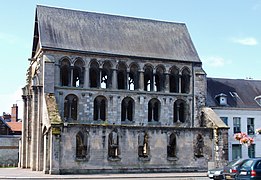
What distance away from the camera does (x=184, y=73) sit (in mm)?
52312

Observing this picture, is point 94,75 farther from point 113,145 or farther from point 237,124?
point 237,124

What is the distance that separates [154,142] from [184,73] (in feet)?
32.6

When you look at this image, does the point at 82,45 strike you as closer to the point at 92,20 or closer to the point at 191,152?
the point at 92,20

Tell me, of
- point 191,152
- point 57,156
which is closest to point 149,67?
point 191,152

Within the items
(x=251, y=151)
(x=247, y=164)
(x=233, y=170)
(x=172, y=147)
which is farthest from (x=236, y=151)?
(x=247, y=164)

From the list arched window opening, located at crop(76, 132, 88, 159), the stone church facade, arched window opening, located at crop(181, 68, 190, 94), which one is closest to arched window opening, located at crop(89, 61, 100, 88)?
the stone church facade

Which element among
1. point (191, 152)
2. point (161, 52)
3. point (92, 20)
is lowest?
point (191, 152)

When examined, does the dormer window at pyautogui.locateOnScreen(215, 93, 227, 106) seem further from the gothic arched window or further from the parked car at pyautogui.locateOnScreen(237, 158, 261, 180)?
the parked car at pyautogui.locateOnScreen(237, 158, 261, 180)

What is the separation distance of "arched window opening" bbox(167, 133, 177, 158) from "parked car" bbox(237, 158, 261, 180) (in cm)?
1802

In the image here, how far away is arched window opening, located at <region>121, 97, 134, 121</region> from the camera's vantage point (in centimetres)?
4969

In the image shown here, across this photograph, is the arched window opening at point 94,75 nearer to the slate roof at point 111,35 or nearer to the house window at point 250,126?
the slate roof at point 111,35

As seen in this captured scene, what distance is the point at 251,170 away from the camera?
91.8 feet

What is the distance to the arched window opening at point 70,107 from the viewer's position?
47.5 metres

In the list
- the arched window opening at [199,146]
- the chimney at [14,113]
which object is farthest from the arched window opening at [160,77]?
the chimney at [14,113]
